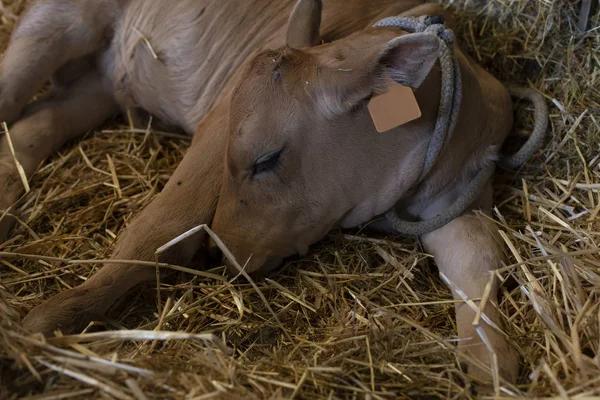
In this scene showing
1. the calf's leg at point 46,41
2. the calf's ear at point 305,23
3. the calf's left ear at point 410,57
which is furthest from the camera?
the calf's leg at point 46,41

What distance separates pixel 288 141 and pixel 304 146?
7cm

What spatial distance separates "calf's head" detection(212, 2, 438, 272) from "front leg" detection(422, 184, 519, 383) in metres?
0.34

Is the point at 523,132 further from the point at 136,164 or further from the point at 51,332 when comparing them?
the point at 51,332

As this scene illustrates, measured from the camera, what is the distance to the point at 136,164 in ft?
11.1

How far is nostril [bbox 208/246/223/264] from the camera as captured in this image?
8.63ft

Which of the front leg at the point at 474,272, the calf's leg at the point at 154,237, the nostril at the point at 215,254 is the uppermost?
the calf's leg at the point at 154,237

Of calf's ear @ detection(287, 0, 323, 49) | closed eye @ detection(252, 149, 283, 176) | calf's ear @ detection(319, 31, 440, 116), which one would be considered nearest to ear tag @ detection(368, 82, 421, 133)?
calf's ear @ detection(319, 31, 440, 116)

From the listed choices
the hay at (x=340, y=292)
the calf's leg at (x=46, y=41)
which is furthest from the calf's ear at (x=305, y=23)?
the calf's leg at (x=46, y=41)

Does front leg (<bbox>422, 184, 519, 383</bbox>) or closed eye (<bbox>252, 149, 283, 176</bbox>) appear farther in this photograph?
closed eye (<bbox>252, 149, 283, 176</bbox>)

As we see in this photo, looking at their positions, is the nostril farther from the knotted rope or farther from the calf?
the knotted rope

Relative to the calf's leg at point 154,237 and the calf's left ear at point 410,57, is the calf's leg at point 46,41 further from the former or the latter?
the calf's left ear at point 410,57

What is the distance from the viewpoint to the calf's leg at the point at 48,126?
3045mm

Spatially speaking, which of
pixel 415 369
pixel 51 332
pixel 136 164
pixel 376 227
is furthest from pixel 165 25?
pixel 415 369

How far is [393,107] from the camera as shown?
86.5 inches
